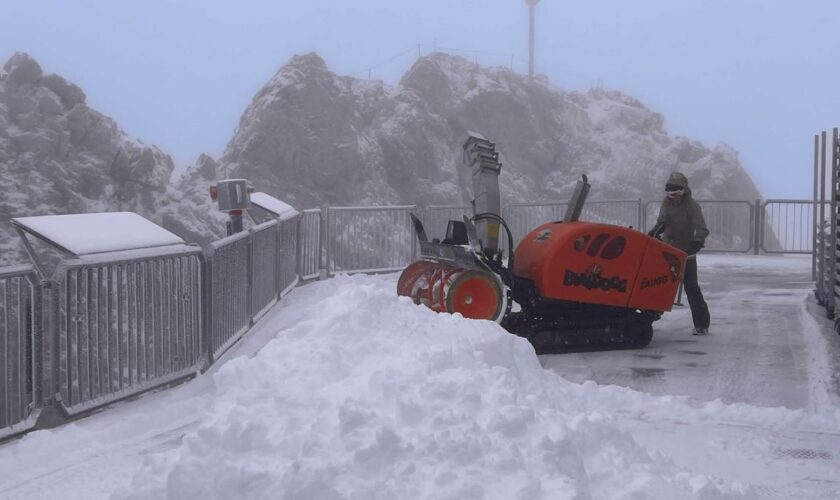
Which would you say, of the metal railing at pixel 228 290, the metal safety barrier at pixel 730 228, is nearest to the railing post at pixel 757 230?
the metal safety barrier at pixel 730 228

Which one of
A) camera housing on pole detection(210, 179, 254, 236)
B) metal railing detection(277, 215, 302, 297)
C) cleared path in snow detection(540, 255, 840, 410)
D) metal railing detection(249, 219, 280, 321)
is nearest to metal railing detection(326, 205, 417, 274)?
metal railing detection(277, 215, 302, 297)

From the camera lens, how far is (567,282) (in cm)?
849

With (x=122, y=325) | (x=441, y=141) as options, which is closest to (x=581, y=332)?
(x=122, y=325)

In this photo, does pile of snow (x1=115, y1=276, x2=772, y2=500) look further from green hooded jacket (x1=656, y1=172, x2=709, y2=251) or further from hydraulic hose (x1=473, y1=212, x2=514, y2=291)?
green hooded jacket (x1=656, y1=172, x2=709, y2=251)

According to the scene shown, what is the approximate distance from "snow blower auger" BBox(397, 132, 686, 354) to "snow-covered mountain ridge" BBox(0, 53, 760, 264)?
3205 centimetres

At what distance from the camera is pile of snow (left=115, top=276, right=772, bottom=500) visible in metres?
3.74

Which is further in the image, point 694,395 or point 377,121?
point 377,121

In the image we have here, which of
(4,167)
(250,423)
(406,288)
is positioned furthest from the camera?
(4,167)

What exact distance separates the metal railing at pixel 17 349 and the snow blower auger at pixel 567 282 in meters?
4.07

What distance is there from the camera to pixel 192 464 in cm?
391

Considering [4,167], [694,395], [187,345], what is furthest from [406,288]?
[4,167]

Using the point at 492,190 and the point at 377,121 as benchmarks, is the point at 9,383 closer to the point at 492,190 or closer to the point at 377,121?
the point at 492,190

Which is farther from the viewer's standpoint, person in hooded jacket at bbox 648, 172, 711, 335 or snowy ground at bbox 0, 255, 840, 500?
person in hooded jacket at bbox 648, 172, 711, 335

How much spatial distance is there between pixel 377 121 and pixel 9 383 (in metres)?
45.6
